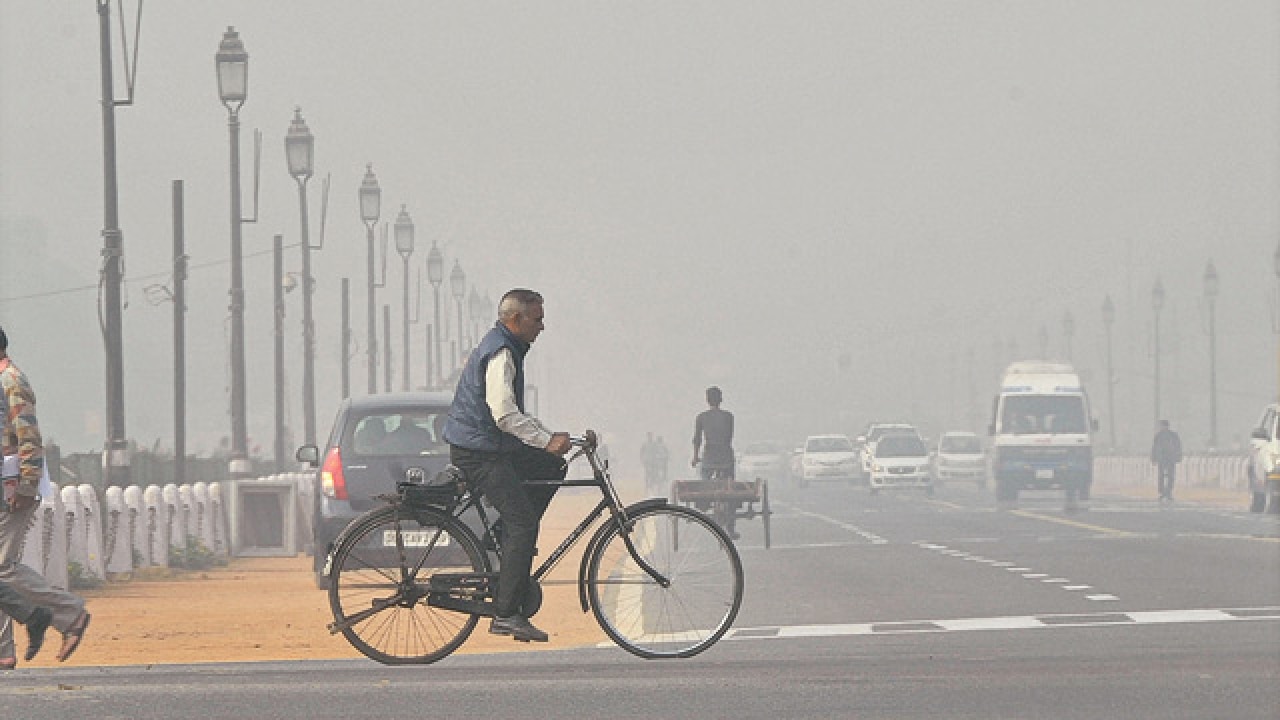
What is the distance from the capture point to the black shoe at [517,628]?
35.0 ft

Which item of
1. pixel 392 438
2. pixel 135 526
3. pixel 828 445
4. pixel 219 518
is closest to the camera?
pixel 392 438

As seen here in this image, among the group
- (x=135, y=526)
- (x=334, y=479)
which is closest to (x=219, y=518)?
(x=135, y=526)

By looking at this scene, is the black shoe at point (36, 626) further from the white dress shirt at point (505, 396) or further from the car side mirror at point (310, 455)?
the car side mirror at point (310, 455)

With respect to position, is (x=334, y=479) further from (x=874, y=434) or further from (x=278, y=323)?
(x=874, y=434)

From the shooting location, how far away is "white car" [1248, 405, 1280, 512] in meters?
51.0

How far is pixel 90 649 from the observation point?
2116 cm

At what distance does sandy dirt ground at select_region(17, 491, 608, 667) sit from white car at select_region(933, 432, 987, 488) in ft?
168

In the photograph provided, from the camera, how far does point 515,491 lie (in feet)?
35.3

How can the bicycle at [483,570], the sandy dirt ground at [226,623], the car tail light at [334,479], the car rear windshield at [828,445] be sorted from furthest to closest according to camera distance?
the car rear windshield at [828,445], the car tail light at [334,479], the sandy dirt ground at [226,623], the bicycle at [483,570]

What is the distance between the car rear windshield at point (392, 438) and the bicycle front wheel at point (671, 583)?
31.6 ft

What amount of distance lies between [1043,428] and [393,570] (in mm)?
50739

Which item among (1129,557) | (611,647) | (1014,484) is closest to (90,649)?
(611,647)

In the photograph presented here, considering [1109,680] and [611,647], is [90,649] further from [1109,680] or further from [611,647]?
[1109,680]

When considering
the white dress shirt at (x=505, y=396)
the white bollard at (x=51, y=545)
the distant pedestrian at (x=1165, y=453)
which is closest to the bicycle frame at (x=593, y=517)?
the white dress shirt at (x=505, y=396)
